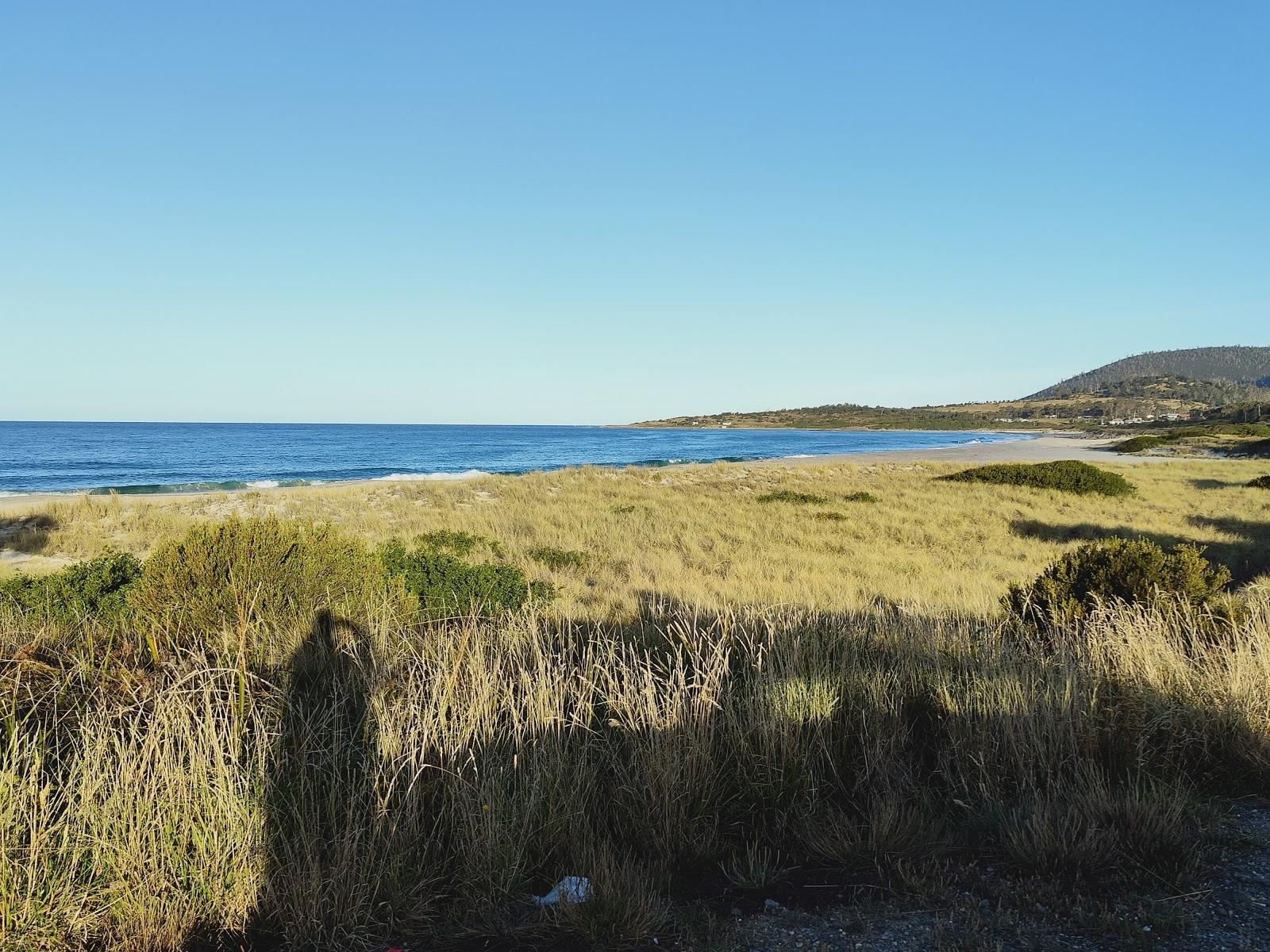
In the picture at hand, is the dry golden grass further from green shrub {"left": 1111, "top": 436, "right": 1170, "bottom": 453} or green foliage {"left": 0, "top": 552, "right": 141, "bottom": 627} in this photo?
green shrub {"left": 1111, "top": 436, "right": 1170, "bottom": 453}

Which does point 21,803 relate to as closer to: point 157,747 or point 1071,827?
point 157,747

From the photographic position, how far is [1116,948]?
245 centimetres

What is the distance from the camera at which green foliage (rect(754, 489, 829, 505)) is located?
22.0 metres

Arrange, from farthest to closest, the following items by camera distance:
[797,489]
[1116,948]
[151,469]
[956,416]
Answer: [956,416], [151,469], [797,489], [1116,948]

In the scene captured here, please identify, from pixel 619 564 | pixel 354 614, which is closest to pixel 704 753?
pixel 354 614

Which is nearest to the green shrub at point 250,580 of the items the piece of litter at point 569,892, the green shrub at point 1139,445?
the piece of litter at point 569,892

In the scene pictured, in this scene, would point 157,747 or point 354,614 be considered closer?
point 157,747

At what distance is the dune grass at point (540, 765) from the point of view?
106 inches

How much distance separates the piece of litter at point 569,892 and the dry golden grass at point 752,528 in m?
4.35

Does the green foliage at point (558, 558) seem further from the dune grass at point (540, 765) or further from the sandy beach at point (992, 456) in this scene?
the sandy beach at point (992, 456)

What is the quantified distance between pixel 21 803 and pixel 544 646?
3.61 metres

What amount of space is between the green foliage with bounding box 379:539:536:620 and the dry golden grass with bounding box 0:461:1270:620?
25.6 inches

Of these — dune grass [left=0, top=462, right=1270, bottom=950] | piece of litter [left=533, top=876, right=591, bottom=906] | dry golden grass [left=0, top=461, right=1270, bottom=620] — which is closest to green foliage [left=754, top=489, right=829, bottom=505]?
dry golden grass [left=0, top=461, right=1270, bottom=620]

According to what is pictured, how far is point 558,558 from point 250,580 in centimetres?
669
